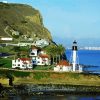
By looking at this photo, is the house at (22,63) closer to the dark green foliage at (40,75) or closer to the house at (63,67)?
the house at (63,67)

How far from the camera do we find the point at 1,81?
95812mm

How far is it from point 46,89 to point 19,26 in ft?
286

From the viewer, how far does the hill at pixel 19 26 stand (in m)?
166

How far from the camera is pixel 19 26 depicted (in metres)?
179

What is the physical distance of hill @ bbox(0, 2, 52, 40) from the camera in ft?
544

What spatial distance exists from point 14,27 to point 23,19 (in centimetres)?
1517

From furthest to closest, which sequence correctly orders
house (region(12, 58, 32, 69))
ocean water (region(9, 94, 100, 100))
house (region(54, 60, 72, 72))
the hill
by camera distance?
the hill
house (region(12, 58, 32, 69))
house (region(54, 60, 72, 72))
ocean water (region(9, 94, 100, 100))

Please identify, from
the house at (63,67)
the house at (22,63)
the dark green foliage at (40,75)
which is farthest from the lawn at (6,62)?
the dark green foliage at (40,75)

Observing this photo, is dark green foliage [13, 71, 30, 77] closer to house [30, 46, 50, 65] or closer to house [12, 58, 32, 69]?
house [12, 58, 32, 69]

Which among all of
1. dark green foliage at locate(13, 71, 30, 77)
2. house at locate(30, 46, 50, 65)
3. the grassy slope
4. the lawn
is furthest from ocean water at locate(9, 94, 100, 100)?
house at locate(30, 46, 50, 65)

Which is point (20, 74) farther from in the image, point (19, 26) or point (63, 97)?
point (19, 26)

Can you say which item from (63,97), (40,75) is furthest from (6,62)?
(63,97)

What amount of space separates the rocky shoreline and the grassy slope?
5.36 m

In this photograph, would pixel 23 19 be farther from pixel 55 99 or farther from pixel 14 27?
pixel 55 99
